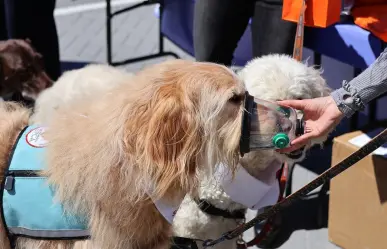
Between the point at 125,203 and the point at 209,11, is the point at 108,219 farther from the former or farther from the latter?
the point at 209,11

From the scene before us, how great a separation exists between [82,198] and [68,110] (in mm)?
336

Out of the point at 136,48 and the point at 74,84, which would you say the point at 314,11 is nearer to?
the point at 74,84

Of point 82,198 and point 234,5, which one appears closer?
point 82,198

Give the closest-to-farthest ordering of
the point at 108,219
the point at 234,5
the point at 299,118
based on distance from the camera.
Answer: the point at 108,219 → the point at 299,118 → the point at 234,5

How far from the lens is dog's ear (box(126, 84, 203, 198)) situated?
5.88 ft

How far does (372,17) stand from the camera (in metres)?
3.23

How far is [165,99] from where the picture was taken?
1816mm

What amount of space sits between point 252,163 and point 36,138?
40.9 inches

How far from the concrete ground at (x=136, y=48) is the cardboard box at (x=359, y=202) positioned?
206 millimetres

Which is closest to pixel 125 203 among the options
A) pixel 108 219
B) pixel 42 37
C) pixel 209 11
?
pixel 108 219

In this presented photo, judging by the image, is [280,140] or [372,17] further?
[372,17]

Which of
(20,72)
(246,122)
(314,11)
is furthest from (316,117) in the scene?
Answer: (20,72)

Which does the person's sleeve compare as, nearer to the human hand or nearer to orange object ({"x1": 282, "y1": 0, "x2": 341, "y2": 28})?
the human hand

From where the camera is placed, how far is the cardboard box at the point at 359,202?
3004 mm
